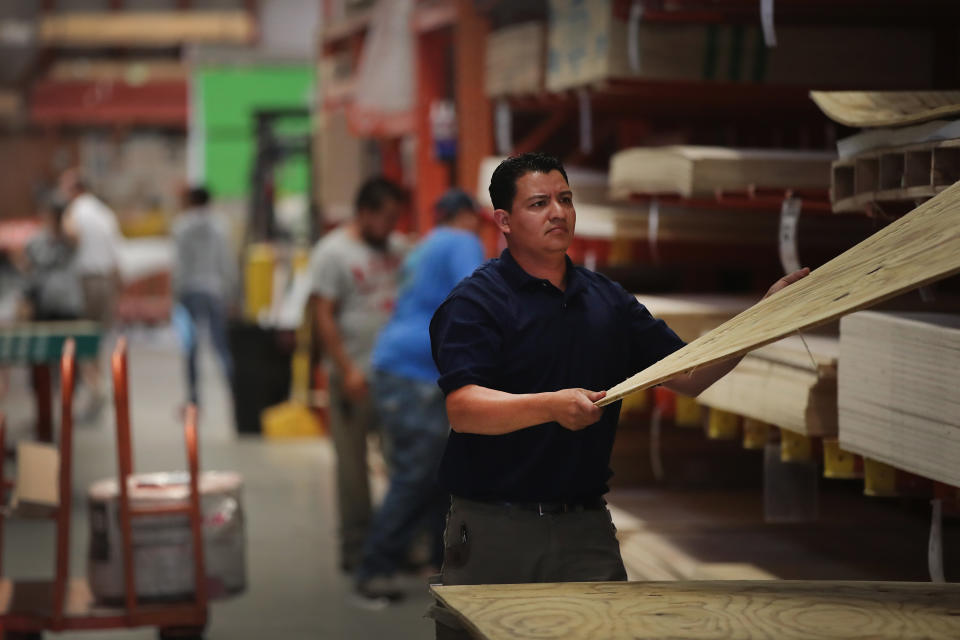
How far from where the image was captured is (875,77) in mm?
5246

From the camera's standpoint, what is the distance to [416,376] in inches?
273

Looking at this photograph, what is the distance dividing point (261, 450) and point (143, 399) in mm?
3691

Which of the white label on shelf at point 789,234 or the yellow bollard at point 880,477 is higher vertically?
the white label on shelf at point 789,234

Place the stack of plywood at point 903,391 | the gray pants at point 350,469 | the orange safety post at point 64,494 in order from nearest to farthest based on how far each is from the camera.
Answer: the stack of plywood at point 903,391 → the orange safety post at point 64,494 → the gray pants at point 350,469

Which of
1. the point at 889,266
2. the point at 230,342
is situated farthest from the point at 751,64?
the point at 230,342

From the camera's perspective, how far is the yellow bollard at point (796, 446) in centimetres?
400

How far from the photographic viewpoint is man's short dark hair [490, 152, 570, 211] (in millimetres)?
3285

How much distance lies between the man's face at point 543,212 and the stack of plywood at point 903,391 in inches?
28.3

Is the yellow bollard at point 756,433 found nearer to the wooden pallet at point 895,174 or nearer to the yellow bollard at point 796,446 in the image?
the yellow bollard at point 796,446

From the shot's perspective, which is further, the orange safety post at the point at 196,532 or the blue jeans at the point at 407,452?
the blue jeans at the point at 407,452

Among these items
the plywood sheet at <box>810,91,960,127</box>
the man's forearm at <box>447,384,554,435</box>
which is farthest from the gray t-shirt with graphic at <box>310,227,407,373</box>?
the man's forearm at <box>447,384,554,435</box>

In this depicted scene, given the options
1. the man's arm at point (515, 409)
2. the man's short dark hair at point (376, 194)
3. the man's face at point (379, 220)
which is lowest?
the man's arm at point (515, 409)

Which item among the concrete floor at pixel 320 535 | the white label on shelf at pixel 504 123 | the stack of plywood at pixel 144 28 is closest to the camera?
the concrete floor at pixel 320 535

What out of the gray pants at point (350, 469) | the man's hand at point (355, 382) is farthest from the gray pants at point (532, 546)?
the gray pants at point (350, 469)
